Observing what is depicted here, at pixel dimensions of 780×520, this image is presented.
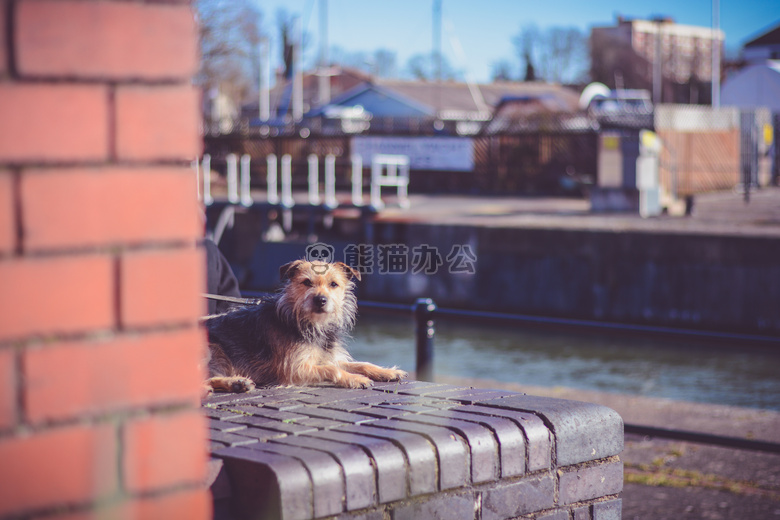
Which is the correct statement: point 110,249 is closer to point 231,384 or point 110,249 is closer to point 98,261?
point 98,261

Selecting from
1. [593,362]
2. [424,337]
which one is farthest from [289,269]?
[593,362]

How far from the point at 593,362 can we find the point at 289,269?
1352 centimetres

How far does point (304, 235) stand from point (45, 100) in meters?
26.9

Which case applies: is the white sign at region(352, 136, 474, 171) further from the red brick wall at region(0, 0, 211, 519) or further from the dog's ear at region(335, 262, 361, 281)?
the red brick wall at region(0, 0, 211, 519)

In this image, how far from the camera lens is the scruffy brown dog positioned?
3447 mm

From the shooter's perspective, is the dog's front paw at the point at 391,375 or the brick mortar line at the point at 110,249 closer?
the brick mortar line at the point at 110,249

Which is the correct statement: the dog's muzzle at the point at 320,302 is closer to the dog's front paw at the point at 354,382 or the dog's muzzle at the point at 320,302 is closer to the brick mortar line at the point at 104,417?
the dog's front paw at the point at 354,382

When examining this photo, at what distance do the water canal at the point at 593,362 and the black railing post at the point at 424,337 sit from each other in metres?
8.66

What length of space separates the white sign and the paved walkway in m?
28.3

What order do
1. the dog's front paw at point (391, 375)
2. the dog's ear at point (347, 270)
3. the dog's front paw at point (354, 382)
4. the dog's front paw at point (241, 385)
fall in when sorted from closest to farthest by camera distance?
the dog's front paw at point (354, 382) → the dog's front paw at point (241, 385) → the dog's front paw at point (391, 375) → the dog's ear at point (347, 270)

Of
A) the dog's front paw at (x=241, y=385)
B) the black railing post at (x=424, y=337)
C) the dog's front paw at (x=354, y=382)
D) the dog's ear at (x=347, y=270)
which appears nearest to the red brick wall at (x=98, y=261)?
the dog's front paw at (x=354, y=382)

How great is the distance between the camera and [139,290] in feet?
4.07

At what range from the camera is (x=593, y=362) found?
16625 mm

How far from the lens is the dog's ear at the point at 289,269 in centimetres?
381
